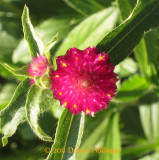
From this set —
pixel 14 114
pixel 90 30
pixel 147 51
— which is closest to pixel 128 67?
pixel 147 51

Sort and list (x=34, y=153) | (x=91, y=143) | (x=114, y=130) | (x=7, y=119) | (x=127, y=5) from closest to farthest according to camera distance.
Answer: (x=7, y=119)
(x=127, y=5)
(x=114, y=130)
(x=91, y=143)
(x=34, y=153)

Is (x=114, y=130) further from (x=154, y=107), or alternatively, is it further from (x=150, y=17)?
(x=150, y=17)

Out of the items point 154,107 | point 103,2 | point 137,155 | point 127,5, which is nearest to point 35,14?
point 103,2

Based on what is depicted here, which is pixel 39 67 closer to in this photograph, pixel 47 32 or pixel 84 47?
pixel 84 47

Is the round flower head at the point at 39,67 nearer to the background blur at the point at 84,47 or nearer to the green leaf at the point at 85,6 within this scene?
the background blur at the point at 84,47

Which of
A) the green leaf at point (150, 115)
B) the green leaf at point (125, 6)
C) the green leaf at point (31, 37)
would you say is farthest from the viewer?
the green leaf at point (150, 115)

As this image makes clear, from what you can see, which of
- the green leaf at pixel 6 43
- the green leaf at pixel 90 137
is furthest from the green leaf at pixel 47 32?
the green leaf at pixel 90 137

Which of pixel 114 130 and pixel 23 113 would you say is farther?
pixel 114 130

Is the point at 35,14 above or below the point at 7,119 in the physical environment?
above
